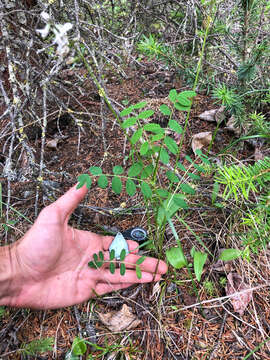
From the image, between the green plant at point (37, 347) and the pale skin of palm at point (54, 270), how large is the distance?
23cm

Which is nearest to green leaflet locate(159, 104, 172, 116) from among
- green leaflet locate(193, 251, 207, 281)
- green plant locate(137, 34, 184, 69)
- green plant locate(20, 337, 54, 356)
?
green plant locate(137, 34, 184, 69)

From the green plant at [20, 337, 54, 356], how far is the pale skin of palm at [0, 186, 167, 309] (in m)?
0.23

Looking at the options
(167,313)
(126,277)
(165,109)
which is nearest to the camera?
(165,109)

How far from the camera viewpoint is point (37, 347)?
1.38 metres

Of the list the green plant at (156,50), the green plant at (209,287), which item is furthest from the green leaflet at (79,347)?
the green plant at (156,50)

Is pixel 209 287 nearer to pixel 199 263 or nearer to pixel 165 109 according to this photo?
pixel 199 263

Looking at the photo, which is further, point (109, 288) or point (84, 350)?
point (109, 288)

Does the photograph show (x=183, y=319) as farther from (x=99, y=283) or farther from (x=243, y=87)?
(x=243, y=87)

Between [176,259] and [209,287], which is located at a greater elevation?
[176,259]

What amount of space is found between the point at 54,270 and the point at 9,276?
0.28 m

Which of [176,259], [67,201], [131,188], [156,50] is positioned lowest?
[176,259]

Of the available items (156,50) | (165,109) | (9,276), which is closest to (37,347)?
(9,276)

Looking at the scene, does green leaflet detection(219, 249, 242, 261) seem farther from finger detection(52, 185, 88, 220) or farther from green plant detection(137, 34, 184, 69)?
green plant detection(137, 34, 184, 69)

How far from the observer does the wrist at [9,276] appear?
1.57 metres
